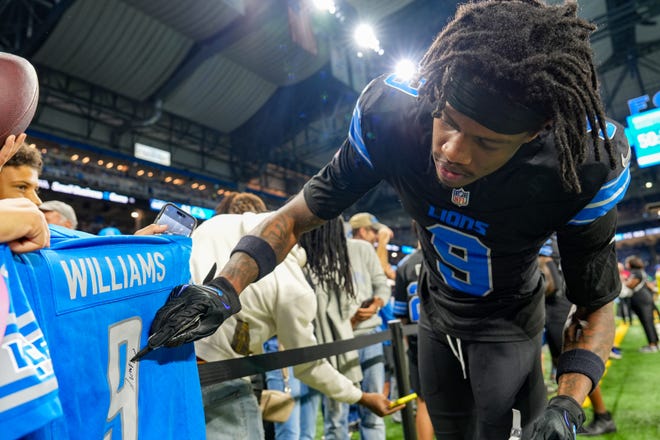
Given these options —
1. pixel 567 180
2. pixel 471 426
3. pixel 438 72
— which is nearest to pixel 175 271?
pixel 438 72

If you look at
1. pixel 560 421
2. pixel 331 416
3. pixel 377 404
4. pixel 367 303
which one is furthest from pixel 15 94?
pixel 367 303

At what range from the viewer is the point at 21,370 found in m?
0.63

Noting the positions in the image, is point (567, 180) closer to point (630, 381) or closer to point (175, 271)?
point (175, 271)

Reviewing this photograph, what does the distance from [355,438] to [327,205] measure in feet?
10.7

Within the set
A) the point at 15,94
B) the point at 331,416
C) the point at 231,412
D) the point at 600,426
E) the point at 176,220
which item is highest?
the point at 15,94

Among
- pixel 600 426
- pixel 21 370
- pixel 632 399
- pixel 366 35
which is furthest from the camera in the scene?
pixel 366 35

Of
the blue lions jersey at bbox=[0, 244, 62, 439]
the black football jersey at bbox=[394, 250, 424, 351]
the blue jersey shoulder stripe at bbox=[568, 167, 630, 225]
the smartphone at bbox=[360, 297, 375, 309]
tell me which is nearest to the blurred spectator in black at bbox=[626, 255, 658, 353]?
the black football jersey at bbox=[394, 250, 424, 351]

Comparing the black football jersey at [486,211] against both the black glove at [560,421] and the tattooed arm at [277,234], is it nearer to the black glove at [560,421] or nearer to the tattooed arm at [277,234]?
the tattooed arm at [277,234]

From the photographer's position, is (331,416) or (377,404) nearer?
(377,404)

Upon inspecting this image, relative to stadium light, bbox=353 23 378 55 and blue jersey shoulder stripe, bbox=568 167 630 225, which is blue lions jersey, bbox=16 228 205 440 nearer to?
blue jersey shoulder stripe, bbox=568 167 630 225

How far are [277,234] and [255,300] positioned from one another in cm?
38

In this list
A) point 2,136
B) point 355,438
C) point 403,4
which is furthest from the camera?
point 403,4

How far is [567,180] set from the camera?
4.43ft

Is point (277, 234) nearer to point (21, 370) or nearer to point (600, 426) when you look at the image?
point (21, 370)
